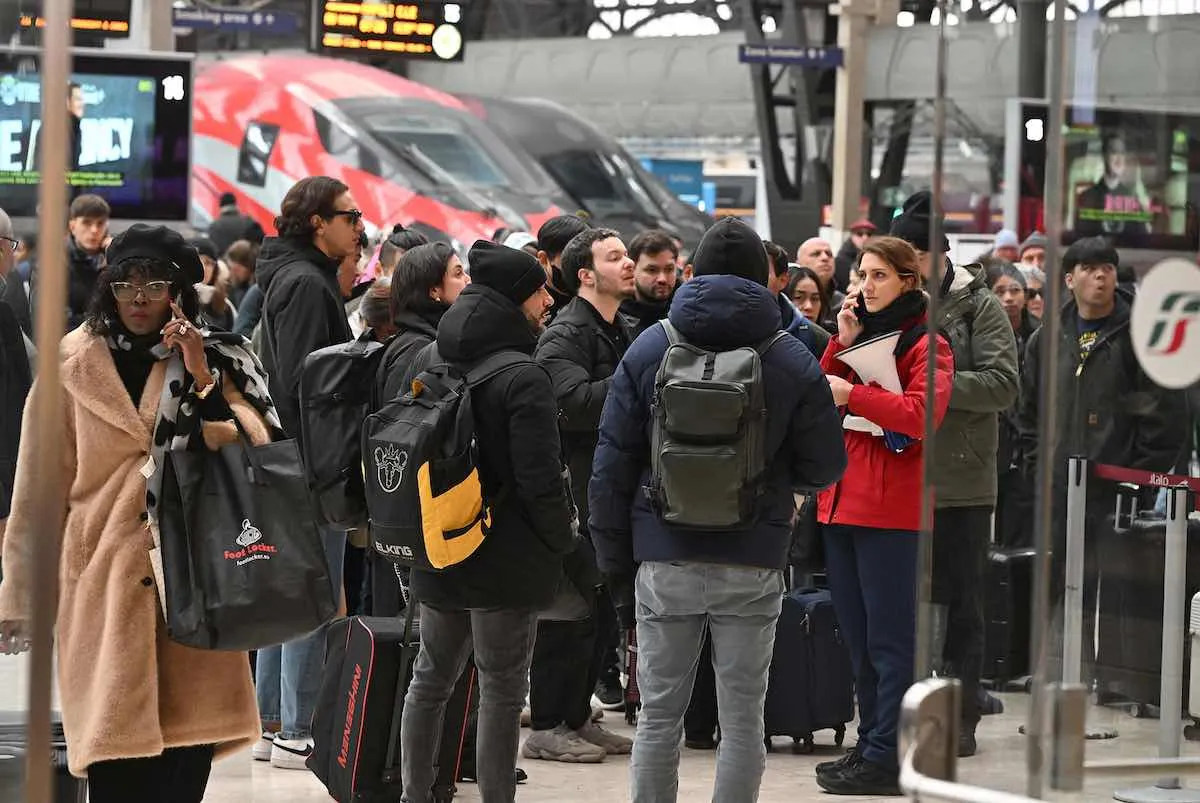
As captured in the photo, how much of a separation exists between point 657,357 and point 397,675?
1.28 metres

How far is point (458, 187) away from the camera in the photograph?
67.4ft

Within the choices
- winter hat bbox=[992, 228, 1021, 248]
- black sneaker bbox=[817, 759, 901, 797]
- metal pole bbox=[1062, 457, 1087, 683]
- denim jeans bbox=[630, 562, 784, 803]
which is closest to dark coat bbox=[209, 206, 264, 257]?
black sneaker bbox=[817, 759, 901, 797]

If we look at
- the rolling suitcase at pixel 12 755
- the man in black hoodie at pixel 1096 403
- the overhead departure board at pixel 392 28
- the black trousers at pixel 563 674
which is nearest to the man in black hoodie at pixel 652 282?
the black trousers at pixel 563 674

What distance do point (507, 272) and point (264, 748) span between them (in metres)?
2.21

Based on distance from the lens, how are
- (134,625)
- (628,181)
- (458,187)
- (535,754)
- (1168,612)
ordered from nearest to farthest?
1. (1168,612)
2. (134,625)
3. (535,754)
4. (458,187)
5. (628,181)

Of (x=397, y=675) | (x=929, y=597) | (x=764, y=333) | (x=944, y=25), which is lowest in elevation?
(x=397, y=675)

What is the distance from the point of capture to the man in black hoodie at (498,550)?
4742 millimetres

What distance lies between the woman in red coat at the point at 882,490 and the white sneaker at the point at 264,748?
197 cm

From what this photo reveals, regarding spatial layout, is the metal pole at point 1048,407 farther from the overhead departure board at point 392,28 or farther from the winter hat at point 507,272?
the overhead departure board at point 392,28

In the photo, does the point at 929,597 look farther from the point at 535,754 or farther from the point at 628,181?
the point at 628,181

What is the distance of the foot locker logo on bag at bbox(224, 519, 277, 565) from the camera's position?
162 inches

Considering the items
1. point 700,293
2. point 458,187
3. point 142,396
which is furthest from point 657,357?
point 458,187

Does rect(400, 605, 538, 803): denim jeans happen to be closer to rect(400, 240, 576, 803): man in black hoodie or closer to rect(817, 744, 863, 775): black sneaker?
rect(400, 240, 576, 803): man in black hoodie

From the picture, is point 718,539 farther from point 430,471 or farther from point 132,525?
point 132,525
